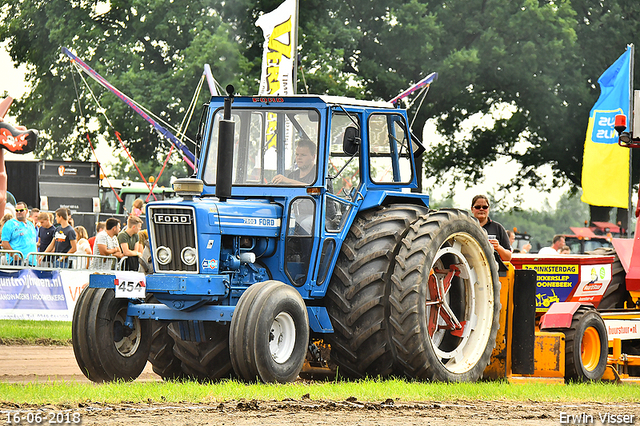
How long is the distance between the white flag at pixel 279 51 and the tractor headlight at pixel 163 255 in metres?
8.88

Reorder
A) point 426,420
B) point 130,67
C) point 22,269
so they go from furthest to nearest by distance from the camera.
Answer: point 130,67 < point 22,269 < point 426,420

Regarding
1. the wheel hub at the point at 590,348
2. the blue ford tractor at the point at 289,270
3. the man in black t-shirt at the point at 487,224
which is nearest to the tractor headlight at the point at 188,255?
the blue ford tractor at the point at 289,270

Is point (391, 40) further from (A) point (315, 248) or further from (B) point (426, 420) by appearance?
(B) point (426, 420)

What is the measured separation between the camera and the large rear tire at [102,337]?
27.0 ft

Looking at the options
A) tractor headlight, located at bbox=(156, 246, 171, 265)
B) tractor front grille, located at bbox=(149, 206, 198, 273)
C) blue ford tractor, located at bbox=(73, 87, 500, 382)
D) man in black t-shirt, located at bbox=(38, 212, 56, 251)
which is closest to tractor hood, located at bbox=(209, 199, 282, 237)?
blue ford tractor, located at bbox=(73, 87, 500, 382)

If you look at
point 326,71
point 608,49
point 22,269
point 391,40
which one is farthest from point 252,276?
point 608,49

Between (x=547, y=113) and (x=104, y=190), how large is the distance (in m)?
15.4

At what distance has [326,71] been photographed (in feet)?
99.1

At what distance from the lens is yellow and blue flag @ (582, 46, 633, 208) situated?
1888 centimetres

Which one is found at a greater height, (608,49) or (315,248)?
(608,49)

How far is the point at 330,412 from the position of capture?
6727 mm

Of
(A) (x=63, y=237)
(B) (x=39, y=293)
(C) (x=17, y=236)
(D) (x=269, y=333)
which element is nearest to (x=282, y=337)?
(D) (x=269, y=333)

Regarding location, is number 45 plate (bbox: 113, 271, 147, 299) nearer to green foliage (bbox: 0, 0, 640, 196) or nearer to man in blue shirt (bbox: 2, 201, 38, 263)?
man in blue shirt (bbox: 2, 201, 38, 263)

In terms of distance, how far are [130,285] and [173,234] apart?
1.84 ft
